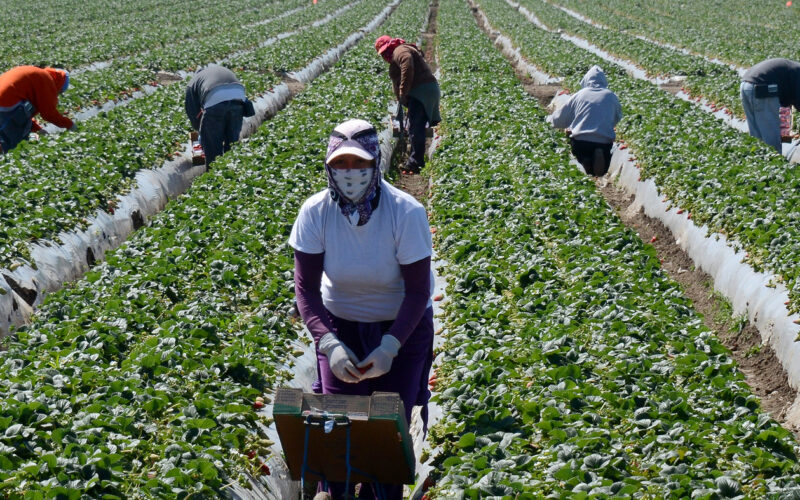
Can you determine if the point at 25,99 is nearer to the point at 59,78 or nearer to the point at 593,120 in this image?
the point at 59,78

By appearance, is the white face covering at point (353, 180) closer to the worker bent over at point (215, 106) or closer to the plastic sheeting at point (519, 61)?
the worker bent over at point (215, 106)

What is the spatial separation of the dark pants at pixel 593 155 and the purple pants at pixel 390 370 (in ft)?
23.1

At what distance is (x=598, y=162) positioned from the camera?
10.8 meters

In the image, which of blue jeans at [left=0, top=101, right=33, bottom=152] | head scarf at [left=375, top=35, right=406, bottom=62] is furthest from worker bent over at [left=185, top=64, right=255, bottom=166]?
blue jeans at [left=0, top=101, right=33, bottom=152]

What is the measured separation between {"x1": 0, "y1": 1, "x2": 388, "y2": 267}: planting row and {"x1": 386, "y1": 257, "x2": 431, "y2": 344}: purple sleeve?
5104mm

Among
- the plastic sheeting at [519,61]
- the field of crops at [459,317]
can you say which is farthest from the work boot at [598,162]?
the plastic sheeting at [519,61]

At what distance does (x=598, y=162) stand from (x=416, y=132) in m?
3.26

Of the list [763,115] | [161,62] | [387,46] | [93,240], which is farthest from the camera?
[161,62]

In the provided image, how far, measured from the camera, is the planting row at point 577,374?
13.0ft

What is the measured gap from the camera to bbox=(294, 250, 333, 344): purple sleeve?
13.7 feet

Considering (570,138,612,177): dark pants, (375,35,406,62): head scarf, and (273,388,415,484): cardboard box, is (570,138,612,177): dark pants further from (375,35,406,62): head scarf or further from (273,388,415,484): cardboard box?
(273,388,415,484): cardboard box

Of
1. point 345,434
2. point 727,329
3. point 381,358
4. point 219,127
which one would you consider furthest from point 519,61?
point 345,434

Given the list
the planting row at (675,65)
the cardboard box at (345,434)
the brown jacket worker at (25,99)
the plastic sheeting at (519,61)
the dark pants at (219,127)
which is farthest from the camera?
the plastic sheeting at (519,61)

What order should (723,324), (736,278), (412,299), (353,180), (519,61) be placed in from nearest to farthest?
(353,180)
(412,299)
(723,324)
(736,278)
(519,61)
